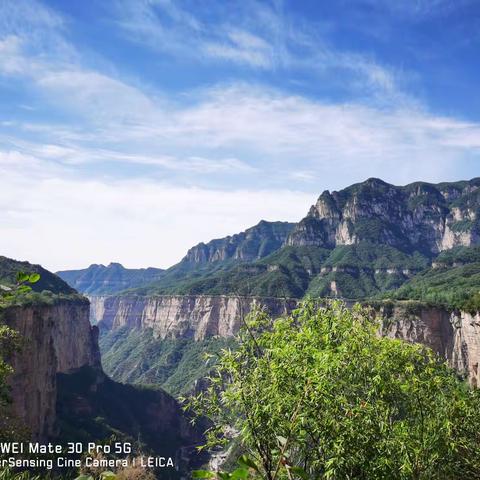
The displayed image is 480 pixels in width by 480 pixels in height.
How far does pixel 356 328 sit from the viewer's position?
19.1 m

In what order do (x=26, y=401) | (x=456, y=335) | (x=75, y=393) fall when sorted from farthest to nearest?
(x=75, y=393) < (x=456, y=335) < (x=26, y=401)

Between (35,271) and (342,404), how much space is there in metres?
117

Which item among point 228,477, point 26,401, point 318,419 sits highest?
point 228,477

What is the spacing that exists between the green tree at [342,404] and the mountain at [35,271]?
268ft

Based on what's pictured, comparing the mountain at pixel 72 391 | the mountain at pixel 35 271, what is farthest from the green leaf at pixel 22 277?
the mountain at pixel 35 271

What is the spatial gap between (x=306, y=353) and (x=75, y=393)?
404ft

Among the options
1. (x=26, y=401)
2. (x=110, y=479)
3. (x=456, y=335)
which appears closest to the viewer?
(x=110, y=479)

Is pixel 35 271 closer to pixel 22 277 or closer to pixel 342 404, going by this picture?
pixel 342 404

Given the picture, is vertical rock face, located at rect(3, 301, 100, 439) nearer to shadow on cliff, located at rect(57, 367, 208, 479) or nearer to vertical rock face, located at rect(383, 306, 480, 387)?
shadow on cliff, located at rect(57, 367, 208, 479)

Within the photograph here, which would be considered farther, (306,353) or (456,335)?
(456,335)

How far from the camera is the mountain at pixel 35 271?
105606 millimetres

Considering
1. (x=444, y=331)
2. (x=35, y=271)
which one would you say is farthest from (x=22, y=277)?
(x=444, y=331)

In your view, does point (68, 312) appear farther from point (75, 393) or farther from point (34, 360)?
point (34, 360)

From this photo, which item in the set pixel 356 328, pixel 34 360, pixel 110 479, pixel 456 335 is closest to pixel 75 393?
pixel 34 360
